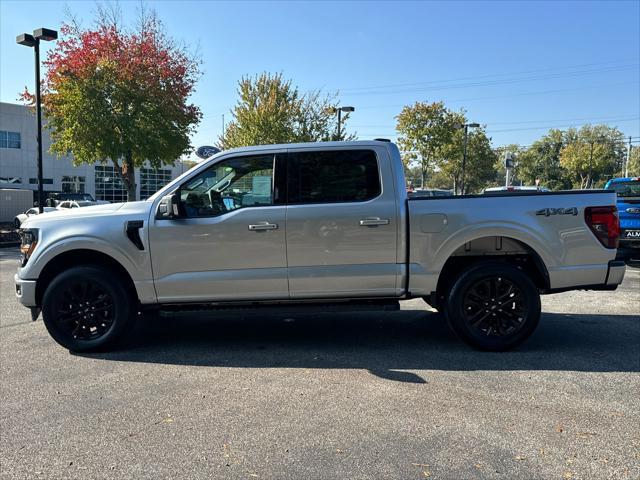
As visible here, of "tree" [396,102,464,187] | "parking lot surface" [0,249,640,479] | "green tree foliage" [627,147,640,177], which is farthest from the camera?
"green tree foliage" [627,147,640,177]

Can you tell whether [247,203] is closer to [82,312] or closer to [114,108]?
[82,312]

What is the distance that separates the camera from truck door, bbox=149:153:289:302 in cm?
487

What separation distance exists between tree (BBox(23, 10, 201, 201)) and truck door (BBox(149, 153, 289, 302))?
47.6 ft

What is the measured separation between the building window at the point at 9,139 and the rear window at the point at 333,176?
146ft

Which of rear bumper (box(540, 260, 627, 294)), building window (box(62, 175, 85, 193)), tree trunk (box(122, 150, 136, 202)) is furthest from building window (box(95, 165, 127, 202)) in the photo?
rear bumper (box(540, 260, 627, 294))

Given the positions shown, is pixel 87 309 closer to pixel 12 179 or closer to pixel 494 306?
pixel 494 306

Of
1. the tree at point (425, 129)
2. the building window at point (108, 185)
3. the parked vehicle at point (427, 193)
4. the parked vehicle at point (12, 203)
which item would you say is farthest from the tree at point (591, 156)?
the parked vehicle at point (12, 203)

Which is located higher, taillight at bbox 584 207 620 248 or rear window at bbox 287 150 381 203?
rear window at bbox 287 150 381 203

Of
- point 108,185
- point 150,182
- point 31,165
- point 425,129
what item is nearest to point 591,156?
point 425,129

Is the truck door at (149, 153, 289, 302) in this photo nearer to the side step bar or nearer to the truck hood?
the side step bar

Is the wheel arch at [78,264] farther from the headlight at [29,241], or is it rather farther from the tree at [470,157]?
the tree at [470,157]

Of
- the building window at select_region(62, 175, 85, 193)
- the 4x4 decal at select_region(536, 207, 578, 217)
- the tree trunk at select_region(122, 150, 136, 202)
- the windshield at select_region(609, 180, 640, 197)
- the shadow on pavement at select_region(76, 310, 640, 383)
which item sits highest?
the building window at select_region(62, 175, 85, 193)

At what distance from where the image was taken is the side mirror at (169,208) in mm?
4832

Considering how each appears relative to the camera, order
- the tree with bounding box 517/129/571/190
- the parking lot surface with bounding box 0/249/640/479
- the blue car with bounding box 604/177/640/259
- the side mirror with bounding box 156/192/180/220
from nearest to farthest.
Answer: the parking lot surface with bounding box 0/249/640/479, the side mirror with bounding box 156/192/180/220, the blue car with bounding box 604/177/640/259, the tree with bounding box 517/129/571/190
